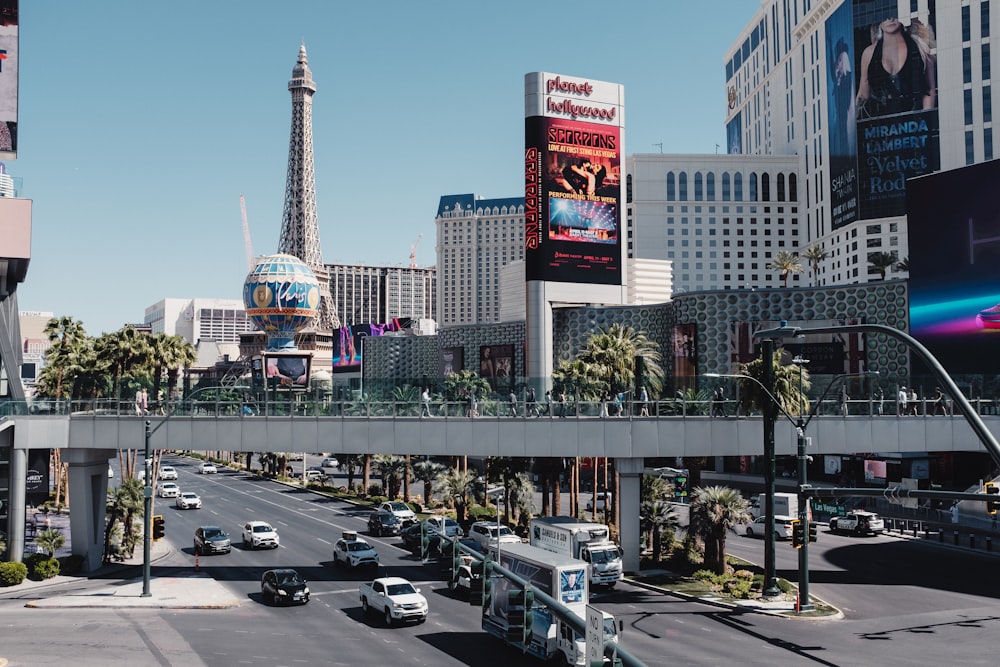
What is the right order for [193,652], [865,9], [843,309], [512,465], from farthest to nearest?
[865,9]
[843,309]
[512,465]
[193,652]

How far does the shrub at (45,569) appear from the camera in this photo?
4550cm

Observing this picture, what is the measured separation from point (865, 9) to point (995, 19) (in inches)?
802

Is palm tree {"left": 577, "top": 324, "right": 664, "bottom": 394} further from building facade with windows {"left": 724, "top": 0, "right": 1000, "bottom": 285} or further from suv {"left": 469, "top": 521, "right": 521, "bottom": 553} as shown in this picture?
building facade with windows {"left": 724, "top": 0, "right": 1000, "bottom": 285}

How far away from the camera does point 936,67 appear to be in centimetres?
13662

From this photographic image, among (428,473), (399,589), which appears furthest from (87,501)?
(428,473)

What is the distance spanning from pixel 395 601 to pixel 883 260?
119497 millimetres

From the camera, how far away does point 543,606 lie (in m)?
29.0

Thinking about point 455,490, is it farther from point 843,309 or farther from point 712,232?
point 712,232

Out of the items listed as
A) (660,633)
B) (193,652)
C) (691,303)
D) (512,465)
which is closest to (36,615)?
(193,652)

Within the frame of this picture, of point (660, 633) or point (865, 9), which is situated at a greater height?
point (865, 9)

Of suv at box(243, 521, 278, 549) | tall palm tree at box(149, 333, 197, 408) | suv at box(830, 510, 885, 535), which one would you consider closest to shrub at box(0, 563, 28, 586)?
suv at box(243, 521, 278, 549)

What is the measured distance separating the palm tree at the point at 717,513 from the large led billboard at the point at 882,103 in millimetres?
110294

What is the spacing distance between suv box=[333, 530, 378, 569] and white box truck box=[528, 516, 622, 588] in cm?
951

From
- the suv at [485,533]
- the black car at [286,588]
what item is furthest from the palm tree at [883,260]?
the black car at [286,588]
